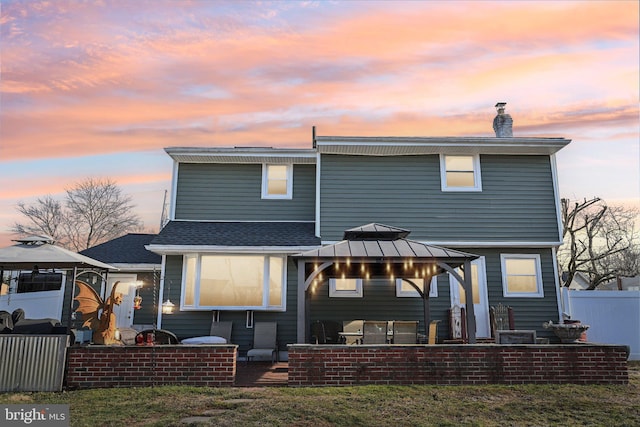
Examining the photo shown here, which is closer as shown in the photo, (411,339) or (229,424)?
(229,424)

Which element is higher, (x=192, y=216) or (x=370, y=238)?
(x=192, y=216)

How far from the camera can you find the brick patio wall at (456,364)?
773 cm

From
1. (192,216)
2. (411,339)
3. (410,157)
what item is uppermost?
(410,157)

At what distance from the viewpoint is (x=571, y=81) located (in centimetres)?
1257

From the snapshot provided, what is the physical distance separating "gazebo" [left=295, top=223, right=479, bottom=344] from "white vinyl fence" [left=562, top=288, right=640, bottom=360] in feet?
16.6

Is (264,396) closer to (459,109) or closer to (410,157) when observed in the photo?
(410,157)

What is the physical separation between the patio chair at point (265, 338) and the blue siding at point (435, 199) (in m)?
2.86

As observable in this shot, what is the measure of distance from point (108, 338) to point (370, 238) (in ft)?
19.0

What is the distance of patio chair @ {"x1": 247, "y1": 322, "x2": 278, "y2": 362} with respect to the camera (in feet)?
38.1

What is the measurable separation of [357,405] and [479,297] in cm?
747

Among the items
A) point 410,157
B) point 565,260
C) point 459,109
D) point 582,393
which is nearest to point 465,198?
point 410,157

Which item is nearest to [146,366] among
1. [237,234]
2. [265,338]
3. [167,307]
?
[167,307]

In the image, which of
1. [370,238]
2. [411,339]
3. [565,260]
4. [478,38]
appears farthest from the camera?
[565,260]

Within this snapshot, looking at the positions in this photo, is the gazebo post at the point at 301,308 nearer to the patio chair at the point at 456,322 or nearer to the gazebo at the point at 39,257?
the gazebo at the point at 39,257
